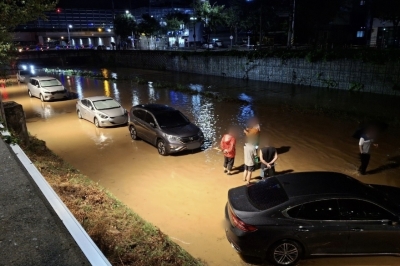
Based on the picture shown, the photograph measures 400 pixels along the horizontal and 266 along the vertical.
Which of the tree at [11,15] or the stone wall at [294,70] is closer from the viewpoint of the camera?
the tree at [11,15]

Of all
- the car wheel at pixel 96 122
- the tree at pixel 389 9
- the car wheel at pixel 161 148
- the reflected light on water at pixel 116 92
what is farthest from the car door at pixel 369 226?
the tree at pixel 389 9

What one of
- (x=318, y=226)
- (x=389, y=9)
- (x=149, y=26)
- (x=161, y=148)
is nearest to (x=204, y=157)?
(x=161, y=148)

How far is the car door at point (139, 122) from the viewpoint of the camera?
1342 centimetres

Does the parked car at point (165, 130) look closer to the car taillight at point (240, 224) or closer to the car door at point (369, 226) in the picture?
the car taillight at point (240, 224)

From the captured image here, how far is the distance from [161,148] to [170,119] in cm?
130

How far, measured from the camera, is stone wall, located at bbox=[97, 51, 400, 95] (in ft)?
78.2

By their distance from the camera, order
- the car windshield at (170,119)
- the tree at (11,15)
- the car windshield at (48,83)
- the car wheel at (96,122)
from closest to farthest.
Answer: the tree at (11,15) < the car windshield at (170,119) < the car wheel at (96,122) < the car windshield at (48,83)

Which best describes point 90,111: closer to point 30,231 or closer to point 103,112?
point 103,112

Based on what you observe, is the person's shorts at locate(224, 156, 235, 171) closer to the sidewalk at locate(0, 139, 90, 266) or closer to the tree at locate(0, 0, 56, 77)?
the sidewalk at locate(0, 139, 90, 266)

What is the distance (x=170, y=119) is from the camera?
12.8 m

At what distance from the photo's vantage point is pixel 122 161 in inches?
466

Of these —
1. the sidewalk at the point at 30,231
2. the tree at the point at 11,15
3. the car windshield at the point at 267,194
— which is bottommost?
the car windshield at the point at 267,194

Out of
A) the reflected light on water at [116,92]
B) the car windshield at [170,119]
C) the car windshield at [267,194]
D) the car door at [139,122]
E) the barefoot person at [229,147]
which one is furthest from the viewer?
the reflected light on water at [116,92]

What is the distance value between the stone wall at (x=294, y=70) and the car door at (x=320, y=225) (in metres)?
21.3
